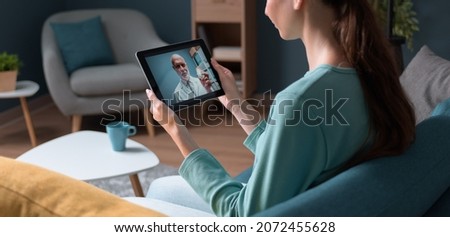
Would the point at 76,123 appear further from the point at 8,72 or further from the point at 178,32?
the point at 178,32

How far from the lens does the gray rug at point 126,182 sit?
3.16 metres

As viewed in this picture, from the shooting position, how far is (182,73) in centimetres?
179

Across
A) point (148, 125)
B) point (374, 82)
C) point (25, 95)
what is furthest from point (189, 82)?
point (148, 125)

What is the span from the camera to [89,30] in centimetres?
434

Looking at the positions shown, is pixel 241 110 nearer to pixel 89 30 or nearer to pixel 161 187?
pixel 161 187

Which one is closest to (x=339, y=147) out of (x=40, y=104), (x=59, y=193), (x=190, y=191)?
(x=59, y=193)

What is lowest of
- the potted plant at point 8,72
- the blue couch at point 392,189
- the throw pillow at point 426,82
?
the potted plant at point 8,72

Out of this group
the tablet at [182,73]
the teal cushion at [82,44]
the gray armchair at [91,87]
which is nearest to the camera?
the tablet at [182,73]

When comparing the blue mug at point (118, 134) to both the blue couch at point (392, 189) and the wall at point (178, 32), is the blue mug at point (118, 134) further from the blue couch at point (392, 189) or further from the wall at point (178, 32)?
the wall at point (178, 32)

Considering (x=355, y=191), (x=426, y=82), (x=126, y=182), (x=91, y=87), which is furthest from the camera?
(x=91, y=87)

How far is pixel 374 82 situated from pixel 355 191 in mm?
256

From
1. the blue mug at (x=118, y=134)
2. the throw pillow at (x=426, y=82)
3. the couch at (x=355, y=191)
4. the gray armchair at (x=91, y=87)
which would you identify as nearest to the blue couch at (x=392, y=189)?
the couch at (x=355, y=191)

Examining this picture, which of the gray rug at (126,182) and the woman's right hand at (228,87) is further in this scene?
the gray rug at (126,182)

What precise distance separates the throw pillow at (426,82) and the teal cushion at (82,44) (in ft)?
8.01
